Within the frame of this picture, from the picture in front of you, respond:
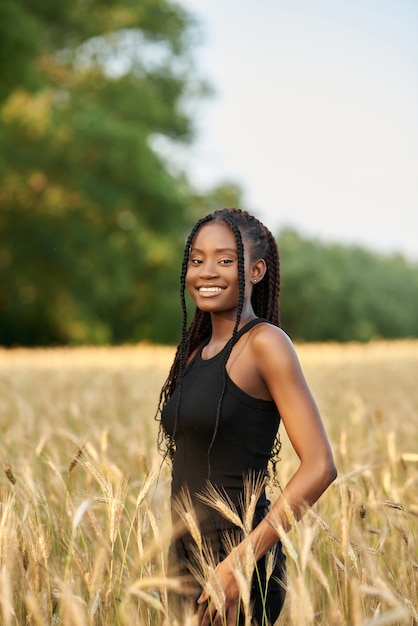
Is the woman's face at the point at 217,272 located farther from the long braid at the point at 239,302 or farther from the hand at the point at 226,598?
the hand at the point at 226,598

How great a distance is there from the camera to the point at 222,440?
2129mm

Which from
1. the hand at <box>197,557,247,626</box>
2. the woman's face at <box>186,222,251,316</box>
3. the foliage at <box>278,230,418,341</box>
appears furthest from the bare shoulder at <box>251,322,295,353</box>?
the foliage at <box>278,230,418,341</box>

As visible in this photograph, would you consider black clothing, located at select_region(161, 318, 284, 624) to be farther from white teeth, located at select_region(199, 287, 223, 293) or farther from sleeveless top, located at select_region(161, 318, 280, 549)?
white teeth, located at select_region(199, 287, 223, 293)

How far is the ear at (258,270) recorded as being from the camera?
2336mm

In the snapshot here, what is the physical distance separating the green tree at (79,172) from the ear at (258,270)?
17.3m

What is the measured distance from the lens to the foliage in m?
41.6

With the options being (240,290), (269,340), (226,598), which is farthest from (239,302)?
(226,598)

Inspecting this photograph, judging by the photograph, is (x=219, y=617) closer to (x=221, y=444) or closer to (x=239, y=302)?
(x=221, y=444)

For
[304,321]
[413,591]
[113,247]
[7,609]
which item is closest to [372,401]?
[413,591]

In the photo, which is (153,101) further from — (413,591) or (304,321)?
(413,591)

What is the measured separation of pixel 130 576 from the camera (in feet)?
6.90

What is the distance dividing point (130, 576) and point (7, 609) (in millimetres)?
488

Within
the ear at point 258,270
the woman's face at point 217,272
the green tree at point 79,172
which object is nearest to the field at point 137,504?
the woman's face at point 217,272

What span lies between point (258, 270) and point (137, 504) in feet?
2.36
